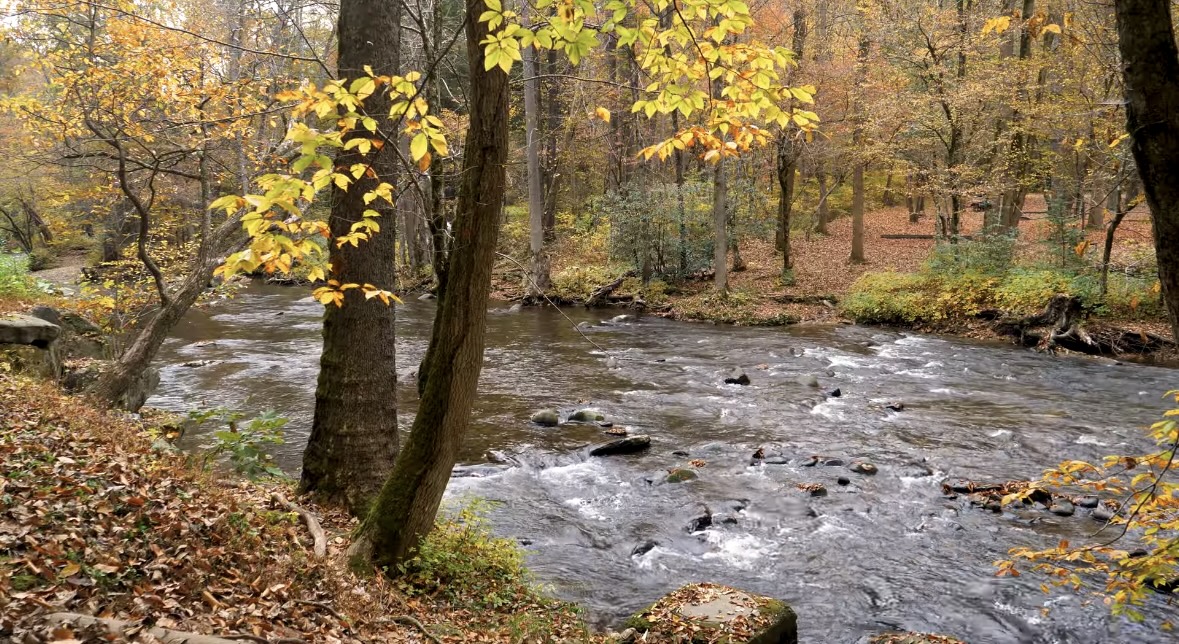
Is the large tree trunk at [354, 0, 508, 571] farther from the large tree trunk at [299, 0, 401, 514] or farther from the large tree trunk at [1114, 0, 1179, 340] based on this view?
the large tree trunk at [1114, 0, 1179, 340]

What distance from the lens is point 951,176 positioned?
2030cm

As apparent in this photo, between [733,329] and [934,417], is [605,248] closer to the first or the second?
[733,329]

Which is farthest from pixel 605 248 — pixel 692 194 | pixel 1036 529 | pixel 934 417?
pixel 1036 529

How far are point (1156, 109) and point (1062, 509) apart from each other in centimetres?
727

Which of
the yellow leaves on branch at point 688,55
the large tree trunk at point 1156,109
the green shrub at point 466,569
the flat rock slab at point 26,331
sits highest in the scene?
the yellow leaves on branch at point 688,55

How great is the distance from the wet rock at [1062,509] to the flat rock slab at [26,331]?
497 inches

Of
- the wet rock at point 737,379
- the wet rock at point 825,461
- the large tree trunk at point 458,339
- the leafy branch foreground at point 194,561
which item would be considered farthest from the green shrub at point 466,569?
the wet rock at point 737,379

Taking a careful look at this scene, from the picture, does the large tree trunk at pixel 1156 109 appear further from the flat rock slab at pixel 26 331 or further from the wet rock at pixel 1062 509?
the flat rock slab at pixel 26 331

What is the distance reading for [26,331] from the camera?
863 cm

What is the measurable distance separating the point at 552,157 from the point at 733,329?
14269 millimetres

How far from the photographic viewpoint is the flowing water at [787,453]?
6.46m

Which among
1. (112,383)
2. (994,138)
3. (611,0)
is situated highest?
(994,138)

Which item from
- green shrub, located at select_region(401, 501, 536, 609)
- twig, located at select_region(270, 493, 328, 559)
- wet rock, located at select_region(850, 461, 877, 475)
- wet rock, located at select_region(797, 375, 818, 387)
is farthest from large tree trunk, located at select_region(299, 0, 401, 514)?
wet rock, located at select_region(797, 375, 818, 387)

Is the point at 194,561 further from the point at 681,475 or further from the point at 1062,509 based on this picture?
the point at 1062,509
